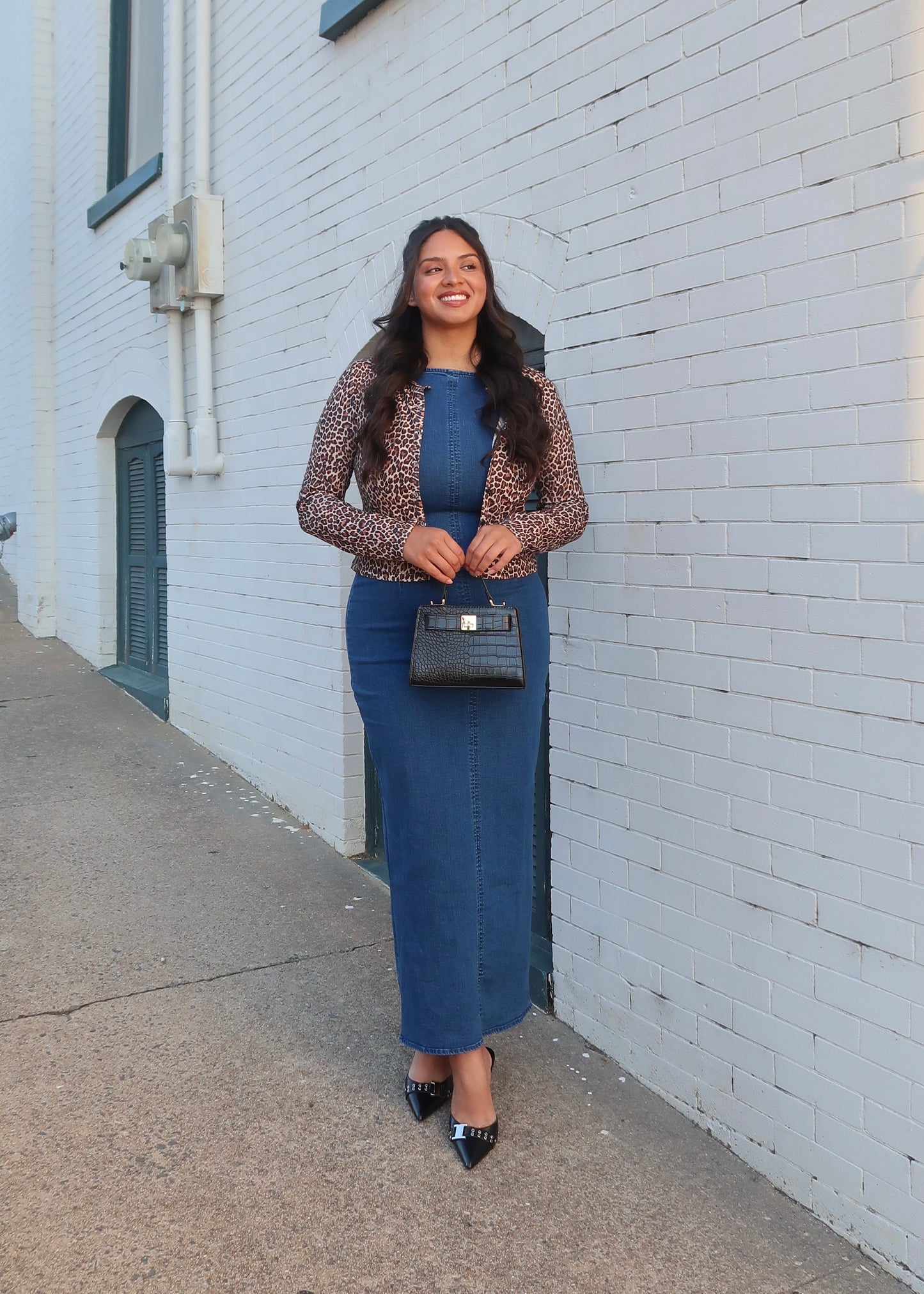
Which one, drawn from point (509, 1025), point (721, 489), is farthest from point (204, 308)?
point (509, 1025)

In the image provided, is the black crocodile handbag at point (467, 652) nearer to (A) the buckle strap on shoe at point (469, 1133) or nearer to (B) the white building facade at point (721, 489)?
(B) the white building facade at point (721, 489)

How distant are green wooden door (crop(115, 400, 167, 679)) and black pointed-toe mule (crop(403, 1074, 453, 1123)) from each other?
4.56m

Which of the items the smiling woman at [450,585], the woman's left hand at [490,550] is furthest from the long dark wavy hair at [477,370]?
the woman's left hand at [490,550]

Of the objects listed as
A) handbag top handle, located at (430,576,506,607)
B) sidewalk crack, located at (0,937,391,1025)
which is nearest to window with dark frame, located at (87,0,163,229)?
sidewalk crack, located at (0,937,391,1025)

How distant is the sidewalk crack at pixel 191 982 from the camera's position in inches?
126

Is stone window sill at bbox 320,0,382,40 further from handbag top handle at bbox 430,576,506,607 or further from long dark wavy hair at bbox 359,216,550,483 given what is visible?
handbag top handle at bbox 430,576,506,607

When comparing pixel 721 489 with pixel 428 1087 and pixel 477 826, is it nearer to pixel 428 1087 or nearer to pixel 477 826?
pixel 477 826

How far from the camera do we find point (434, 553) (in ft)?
7.79

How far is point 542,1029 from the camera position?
3.16 metres

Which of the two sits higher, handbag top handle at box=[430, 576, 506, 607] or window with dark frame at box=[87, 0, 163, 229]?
window with dark frame at box=[87, 0, 163, 229]

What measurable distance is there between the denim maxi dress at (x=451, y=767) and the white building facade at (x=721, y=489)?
1.34 ft

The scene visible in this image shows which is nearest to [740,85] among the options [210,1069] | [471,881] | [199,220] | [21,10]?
[471,881]

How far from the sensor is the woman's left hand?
2.40 metres

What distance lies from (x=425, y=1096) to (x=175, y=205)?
4722 mm
